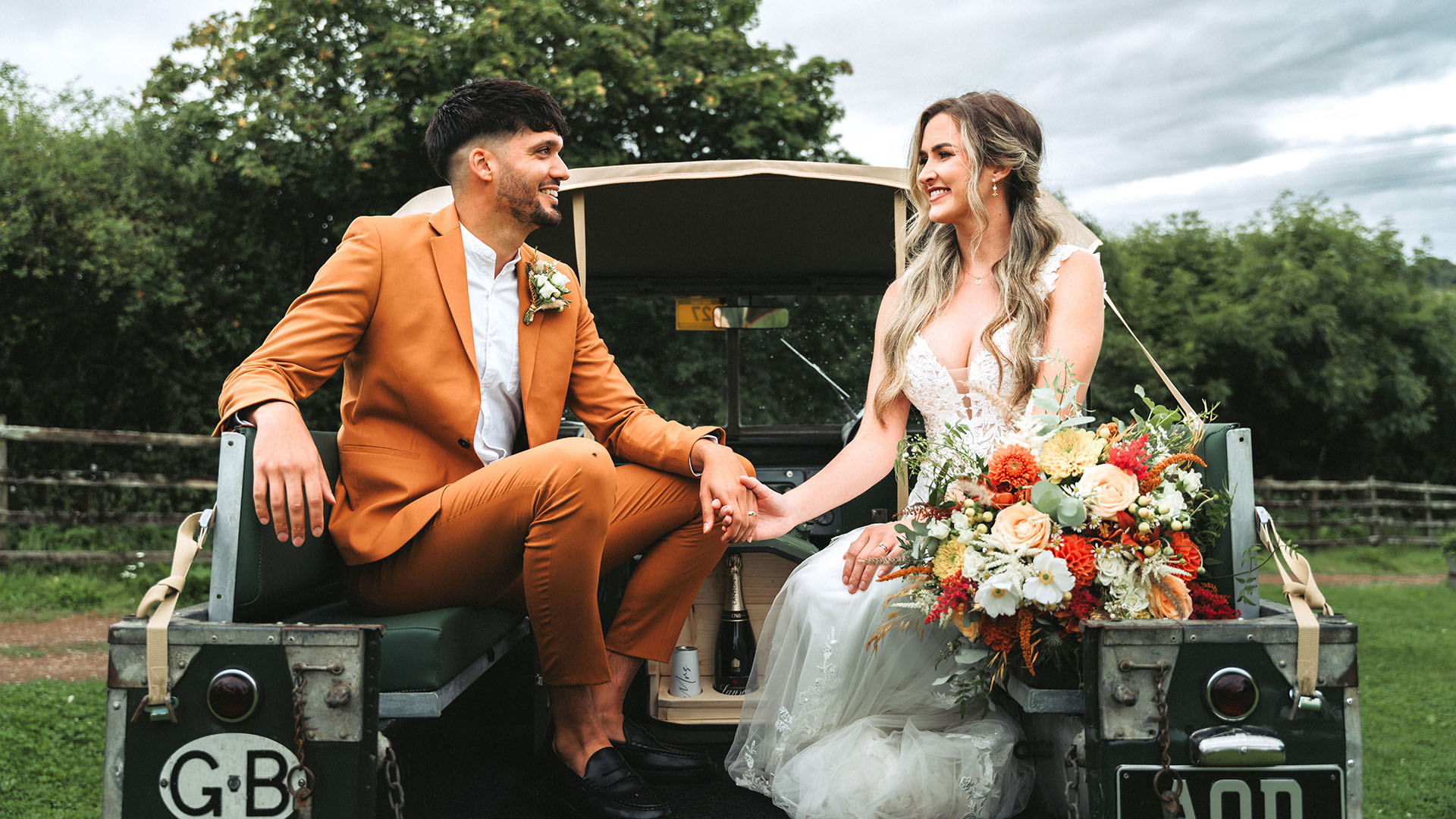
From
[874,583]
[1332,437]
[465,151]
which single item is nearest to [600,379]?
[465,151]

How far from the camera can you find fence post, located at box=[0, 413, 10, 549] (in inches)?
330

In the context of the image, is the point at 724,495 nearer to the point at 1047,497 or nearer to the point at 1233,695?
the point at 1047,497

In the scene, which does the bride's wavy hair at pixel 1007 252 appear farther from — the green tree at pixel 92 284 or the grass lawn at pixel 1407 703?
the green tree at pixel 92 284

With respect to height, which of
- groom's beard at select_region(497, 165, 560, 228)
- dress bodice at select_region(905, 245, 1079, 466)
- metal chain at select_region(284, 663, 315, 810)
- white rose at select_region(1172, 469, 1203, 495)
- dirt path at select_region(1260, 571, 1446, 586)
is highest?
groom's beard at select_region(497, 165, 560, 228)

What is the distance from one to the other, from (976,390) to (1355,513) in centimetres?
1711

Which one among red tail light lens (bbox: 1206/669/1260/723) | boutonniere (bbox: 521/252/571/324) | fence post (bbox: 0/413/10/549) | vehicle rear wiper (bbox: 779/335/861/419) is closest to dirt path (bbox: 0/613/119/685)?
fence post (bbox: 0/413/10/549)

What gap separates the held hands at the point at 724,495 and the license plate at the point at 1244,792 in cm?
108

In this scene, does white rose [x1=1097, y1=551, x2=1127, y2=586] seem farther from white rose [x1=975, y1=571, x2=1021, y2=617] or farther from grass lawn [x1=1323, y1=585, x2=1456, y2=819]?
grass lawn [x1=1323, y1=585, x2=1456, y2=819]

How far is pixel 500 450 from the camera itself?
8.55ft

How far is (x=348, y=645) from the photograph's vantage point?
1.66 meters

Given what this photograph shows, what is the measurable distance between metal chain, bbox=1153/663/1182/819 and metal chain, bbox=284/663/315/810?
1.34m

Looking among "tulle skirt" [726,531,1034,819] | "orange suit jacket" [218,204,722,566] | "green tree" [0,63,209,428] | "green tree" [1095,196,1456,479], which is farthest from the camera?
"green tree" [1095,196,1456,479]

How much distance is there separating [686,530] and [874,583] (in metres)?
0.51

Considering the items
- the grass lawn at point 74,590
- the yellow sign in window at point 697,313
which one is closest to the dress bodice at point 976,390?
the yellow sign in window at point 697,313
